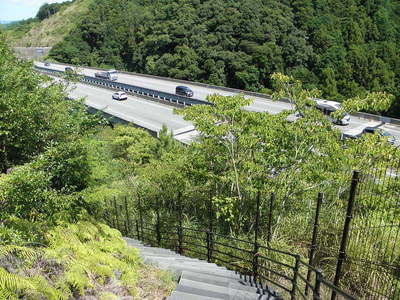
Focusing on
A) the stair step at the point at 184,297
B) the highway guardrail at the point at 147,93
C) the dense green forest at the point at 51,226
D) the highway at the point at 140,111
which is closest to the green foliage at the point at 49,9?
the highway guardrail at the point at 147,93

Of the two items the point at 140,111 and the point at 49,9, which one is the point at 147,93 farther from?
the point at 49,9

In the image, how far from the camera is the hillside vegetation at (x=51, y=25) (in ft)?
290

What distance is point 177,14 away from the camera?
180 ft

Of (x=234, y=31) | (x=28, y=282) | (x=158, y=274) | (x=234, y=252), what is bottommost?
(x=234, y=252)

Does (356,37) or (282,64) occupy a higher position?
(356,37)

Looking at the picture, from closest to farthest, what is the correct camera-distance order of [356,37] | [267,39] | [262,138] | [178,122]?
1. [262,138]
2. [178,122]
3. [267,39]
4. [356,37]

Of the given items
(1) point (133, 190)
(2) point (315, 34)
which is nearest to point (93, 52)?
(2) point (315, 34)

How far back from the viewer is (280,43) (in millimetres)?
48312


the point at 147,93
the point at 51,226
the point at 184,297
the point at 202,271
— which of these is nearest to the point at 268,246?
the point at 202,271

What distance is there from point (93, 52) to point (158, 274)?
7386 cm

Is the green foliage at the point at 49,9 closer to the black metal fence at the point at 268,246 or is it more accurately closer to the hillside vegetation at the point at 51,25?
the hillside vegetation at the point at 51,25

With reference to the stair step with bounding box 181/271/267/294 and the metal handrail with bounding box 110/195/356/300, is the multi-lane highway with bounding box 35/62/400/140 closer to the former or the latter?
the metal handrail with bounding box 110/195/356/300

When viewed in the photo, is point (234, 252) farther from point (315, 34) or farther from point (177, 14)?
point (177, 14)

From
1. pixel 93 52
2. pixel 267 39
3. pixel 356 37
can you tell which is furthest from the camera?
pixel 93 52
